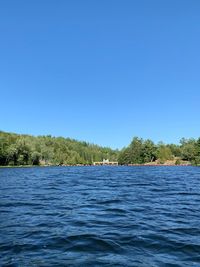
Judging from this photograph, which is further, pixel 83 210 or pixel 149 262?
pixel 83 210

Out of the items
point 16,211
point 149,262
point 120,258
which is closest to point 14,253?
point 120,258

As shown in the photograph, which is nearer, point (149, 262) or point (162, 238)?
point (149, 262)

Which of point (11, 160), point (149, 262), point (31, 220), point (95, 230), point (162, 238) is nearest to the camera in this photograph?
point (149, 262)

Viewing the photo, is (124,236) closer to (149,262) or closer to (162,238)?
(162,238)

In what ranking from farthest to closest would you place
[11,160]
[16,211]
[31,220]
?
1. [11,160]
2. [16,211]
3. [31,220]

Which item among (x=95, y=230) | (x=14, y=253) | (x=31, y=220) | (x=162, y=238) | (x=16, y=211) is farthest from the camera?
(x=16, y=211)

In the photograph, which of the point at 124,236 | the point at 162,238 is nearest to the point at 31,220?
the point at 124,236

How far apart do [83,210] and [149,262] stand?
1029 cm

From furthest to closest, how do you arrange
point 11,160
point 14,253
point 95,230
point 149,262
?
point 11,160, point 95,230, point 14,253, point 149,262

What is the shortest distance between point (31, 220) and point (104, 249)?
6430 mm

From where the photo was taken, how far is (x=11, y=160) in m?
189

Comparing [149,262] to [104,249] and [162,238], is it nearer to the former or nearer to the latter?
[104,249]

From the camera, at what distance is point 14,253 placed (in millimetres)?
11445

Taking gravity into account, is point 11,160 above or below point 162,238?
above
